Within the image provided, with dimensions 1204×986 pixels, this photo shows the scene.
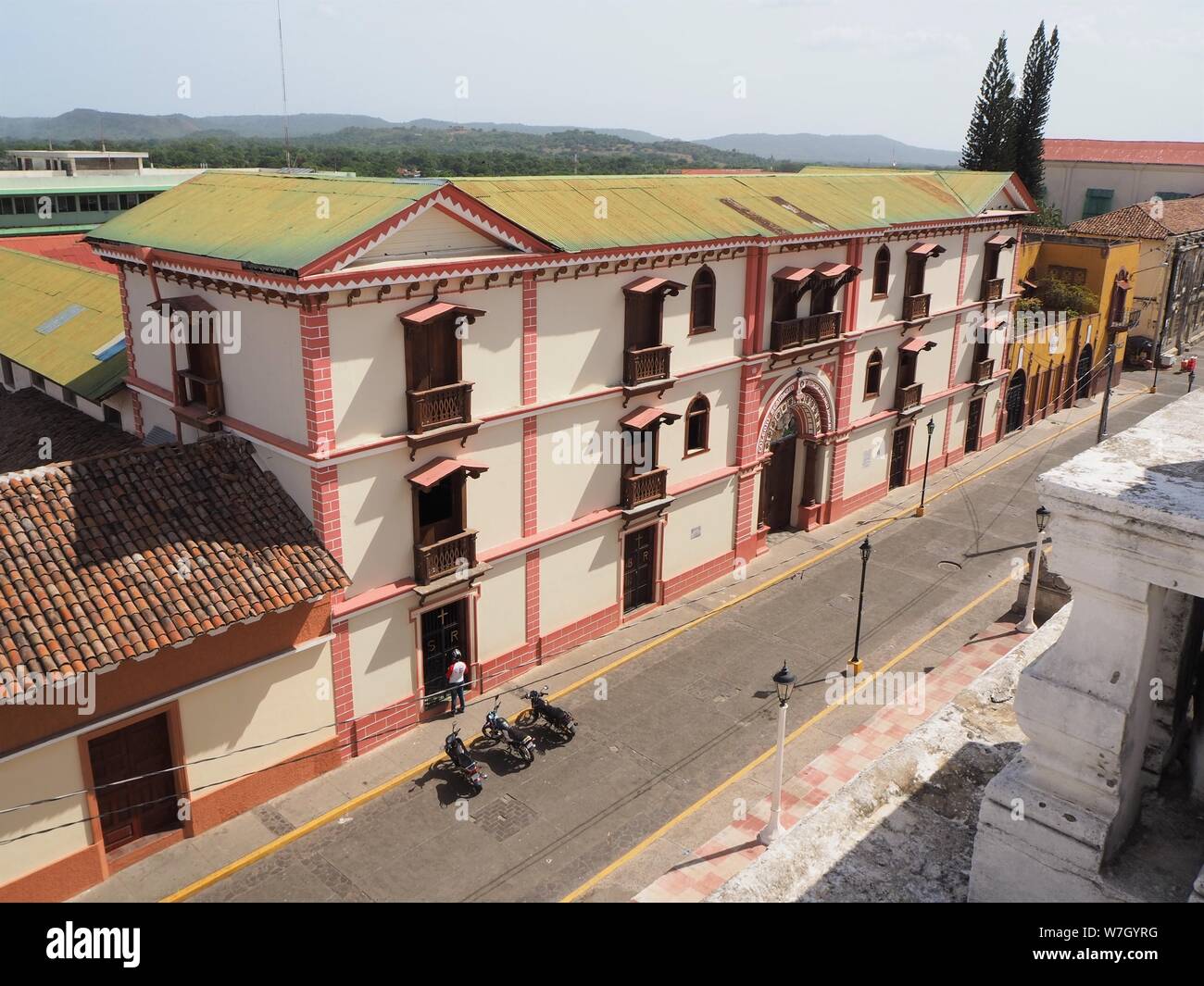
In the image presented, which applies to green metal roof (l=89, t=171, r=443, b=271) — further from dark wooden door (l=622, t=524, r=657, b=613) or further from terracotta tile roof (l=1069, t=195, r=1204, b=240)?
terracotta tile roof (l=1069, t=195, r=1204, b=240)

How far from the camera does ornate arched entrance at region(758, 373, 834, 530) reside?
1257 inches

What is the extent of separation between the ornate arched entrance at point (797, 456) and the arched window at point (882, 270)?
14.8ft

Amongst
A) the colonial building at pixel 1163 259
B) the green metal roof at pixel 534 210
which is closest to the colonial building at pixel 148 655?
the green metal roof at pixel 534 210

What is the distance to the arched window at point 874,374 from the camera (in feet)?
115

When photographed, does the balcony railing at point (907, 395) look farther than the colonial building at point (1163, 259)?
No

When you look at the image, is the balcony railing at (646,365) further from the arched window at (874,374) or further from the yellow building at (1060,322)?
the yellow building at (1060,322)

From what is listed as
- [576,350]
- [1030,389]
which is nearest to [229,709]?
[576,350]

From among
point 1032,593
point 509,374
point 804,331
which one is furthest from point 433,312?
point 1032,593

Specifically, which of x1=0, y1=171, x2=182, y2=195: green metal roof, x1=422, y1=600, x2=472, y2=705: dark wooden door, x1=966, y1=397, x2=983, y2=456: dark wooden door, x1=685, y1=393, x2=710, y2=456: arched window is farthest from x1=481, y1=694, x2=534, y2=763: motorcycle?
x1=0, y1=171, x2=182, y2=195: green metal roof

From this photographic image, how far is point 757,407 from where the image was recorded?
30266mm

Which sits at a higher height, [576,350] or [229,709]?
[576,350]
